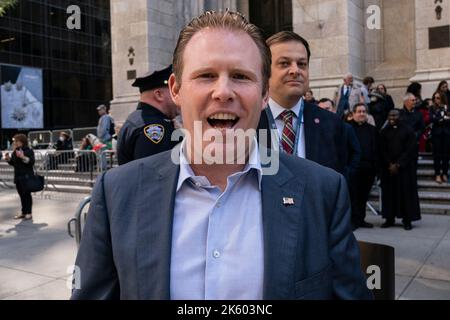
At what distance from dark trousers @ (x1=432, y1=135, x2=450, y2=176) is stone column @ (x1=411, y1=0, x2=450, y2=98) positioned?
135 inches

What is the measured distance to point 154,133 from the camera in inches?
164

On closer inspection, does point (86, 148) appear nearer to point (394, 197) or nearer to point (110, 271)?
point (394, 197)

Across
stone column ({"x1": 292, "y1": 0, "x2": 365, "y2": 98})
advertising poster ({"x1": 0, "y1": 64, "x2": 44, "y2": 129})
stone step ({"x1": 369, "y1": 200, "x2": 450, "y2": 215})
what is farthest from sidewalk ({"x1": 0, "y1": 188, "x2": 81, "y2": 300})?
advertising poster ({"x1": 0, "y1": 64, "x2": 44, "y2": 129})

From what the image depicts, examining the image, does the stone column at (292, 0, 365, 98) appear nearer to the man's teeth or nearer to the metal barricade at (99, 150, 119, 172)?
the metal barricade at (99, 150, 119, 172)

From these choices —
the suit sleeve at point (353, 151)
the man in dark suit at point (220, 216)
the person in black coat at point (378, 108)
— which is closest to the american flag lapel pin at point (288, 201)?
the man in dark suit at point (220, 216)

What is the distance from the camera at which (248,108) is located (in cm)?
171

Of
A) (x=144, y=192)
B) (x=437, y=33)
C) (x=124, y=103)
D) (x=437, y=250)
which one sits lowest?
(x=437, y=250)

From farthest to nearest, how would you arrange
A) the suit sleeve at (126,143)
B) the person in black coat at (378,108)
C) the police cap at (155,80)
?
the person in black coat at (378,108) → the police cap at (155,80) → the suit sleeve at (126,143)

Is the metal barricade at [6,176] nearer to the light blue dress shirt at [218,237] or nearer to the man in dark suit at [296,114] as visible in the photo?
the man in dark suit at [296,114]

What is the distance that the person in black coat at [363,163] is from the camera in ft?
28.5

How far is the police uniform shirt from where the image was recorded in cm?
416

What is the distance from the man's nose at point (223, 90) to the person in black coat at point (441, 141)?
9776mm
